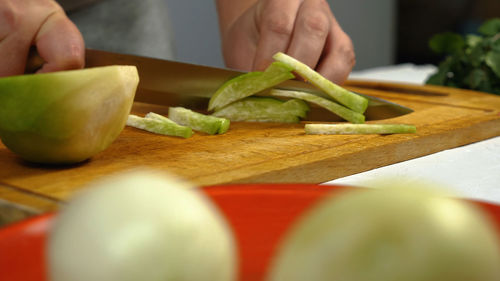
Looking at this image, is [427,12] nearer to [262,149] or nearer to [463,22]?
[463,22]

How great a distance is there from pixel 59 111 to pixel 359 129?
586mm

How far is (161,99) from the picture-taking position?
1.45m

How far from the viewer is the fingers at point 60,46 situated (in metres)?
1.28

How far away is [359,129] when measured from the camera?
1.16m

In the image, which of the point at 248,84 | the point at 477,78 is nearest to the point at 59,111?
the point at 248,84

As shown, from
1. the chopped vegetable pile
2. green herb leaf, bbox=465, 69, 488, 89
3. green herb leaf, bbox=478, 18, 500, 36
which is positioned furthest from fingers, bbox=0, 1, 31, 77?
green herb leaf, bbox=478, 18, 500, 36

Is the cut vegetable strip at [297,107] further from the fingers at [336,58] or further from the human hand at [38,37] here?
the human hand at [38,37]

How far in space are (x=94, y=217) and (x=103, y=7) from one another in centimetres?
193

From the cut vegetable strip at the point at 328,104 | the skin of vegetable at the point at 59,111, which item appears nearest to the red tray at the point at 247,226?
the skin of vegetable at the point at 59,111

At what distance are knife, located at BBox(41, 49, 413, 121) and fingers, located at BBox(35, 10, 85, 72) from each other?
0.29 ft

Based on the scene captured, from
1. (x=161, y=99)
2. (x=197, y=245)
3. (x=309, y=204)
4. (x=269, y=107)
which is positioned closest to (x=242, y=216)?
Result: (x=309, y=204)

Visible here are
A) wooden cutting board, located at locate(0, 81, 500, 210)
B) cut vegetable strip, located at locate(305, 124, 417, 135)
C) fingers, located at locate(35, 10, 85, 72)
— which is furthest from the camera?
fingers, located at locate(35, 10, 85, 72)

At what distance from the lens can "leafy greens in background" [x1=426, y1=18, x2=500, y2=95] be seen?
1935mm

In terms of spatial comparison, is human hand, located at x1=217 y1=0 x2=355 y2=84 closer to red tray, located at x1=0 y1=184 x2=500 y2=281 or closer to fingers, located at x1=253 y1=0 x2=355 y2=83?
fingers, located at x1=253 y1=0 x2=355 y2=83
